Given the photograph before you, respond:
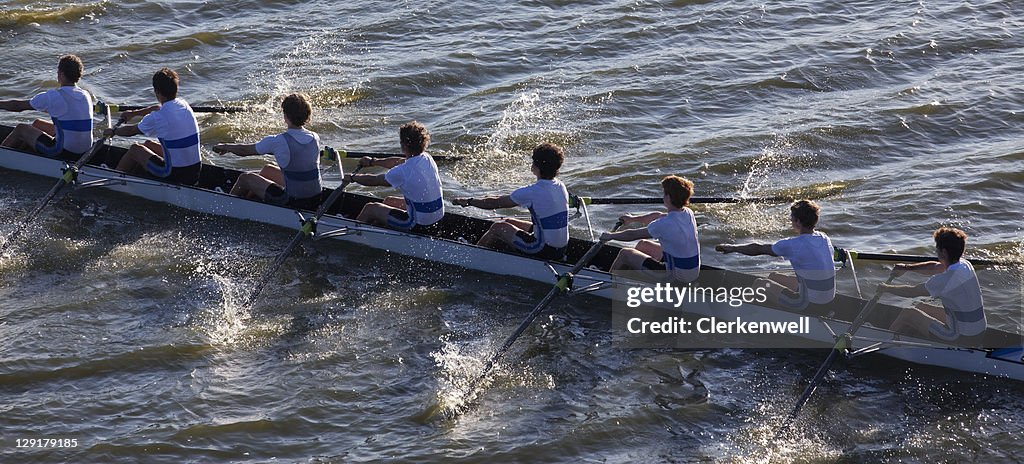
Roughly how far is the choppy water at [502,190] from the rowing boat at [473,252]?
7.4 inches

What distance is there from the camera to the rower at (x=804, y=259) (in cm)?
1090

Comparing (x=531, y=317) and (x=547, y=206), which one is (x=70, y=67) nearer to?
(x=547, y=206)

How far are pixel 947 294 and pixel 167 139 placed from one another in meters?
A: 9.00

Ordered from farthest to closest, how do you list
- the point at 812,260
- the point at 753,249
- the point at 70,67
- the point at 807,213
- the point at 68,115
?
the point at 68,115
the point at 70,67
the point at 753,249
the point at 812,260
the point at 807,213

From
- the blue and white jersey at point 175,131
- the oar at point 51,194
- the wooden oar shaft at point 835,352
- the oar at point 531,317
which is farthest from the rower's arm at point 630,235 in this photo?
the oar at point 51,194

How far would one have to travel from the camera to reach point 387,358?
1133cm

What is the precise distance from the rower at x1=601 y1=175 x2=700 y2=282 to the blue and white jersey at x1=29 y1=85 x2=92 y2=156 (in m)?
7.15

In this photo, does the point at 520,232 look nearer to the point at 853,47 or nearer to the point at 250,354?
the point at 250,354

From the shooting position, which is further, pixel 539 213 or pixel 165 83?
pixel 165 83

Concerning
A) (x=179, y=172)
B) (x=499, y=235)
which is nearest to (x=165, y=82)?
(x=179, y=172)

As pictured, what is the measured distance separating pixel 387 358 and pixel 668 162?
6.46 m

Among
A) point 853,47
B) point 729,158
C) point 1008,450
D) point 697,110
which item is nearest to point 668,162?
point 729,158

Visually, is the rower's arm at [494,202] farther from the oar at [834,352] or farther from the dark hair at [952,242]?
the dark hair at [952,242]

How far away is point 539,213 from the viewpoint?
1206cm
